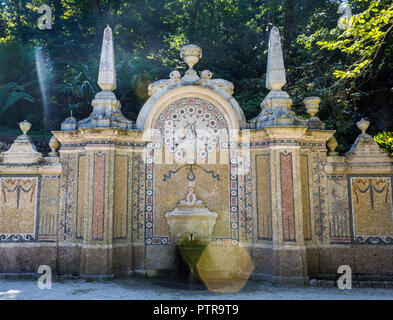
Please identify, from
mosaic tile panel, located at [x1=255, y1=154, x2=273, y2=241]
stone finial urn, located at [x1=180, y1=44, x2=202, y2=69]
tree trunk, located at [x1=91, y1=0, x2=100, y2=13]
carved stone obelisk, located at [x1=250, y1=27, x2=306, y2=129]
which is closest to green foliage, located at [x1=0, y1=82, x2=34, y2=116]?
tree trunk, located at [x1=91, y1=0, x2=100, y2=13]

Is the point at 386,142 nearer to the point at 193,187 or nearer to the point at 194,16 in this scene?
the point at 193,187

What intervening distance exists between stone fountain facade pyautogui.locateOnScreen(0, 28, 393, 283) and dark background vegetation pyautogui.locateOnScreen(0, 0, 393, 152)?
4730 mm

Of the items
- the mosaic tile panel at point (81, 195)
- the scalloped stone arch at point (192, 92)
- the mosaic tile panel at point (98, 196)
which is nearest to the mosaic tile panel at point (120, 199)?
the mosaic tile panel at point (98, 196)

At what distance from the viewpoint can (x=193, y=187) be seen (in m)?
8.51

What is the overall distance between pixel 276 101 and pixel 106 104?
13.3 ft

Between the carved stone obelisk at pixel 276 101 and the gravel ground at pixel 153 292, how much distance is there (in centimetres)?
359

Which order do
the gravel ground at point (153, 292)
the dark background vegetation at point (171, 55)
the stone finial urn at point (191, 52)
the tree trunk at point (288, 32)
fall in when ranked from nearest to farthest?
the gravel ground at point (153, 292) < the stone finial urn at point (191, 52) < the dark background vegetation at point (171, 55) < the tree trunk at point (288, 32)

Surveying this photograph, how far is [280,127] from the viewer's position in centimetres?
772

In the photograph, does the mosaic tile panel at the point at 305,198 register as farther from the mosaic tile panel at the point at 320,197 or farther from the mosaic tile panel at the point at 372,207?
the mosaic tile panel at the point at 372,207

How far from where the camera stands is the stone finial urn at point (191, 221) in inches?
316

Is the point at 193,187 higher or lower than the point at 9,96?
lower

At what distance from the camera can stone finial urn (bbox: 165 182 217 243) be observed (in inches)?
A: 316

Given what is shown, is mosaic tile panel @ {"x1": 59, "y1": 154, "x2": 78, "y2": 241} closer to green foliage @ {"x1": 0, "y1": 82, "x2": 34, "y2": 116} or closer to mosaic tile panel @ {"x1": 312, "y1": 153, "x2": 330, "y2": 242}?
mosaic tile panel @ {"x1": 312, "y1": 153, "x2": 330, "y2": 242}

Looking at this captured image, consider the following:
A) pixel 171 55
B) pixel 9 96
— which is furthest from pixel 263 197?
pixel 171 55
